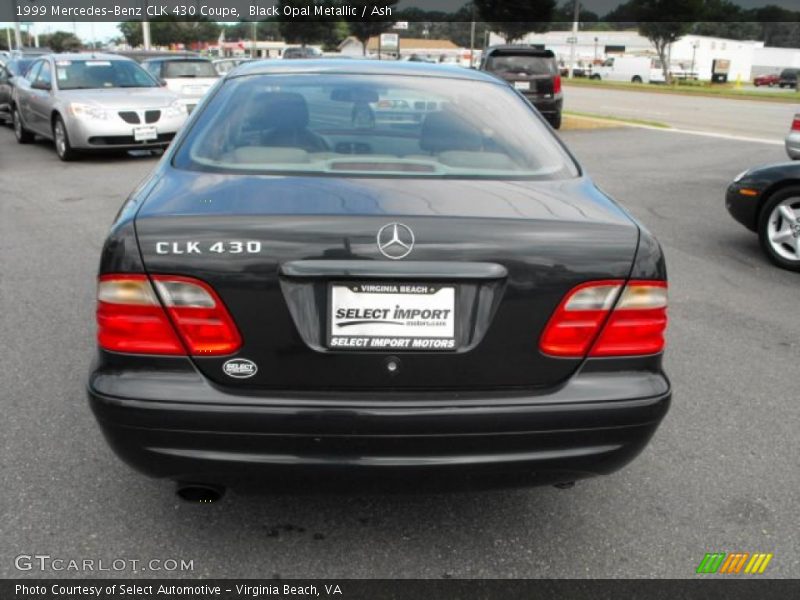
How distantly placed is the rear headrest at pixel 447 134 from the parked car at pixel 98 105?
9490 mm

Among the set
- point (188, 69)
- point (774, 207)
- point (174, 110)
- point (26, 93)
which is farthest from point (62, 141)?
point (774, 207)

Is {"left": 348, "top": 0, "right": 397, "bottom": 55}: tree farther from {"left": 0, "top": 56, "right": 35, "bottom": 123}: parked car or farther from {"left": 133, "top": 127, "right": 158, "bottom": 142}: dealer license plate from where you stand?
{"left": 133, "top": 127, "right": 158, "bottom": 142}: dealer license plate

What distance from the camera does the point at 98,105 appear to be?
11.4m

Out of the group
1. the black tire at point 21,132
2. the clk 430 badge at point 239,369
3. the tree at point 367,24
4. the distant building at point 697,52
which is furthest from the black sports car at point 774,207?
the distant building at point 697,52

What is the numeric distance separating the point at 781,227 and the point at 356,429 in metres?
5.46

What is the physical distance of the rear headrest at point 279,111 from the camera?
305cm

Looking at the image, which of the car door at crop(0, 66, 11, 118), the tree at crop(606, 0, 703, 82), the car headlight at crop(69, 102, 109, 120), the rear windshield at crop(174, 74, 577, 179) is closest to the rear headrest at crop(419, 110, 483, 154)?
the rear windshield at crop(174, 74, 577, 179)

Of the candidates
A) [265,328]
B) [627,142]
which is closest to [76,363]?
[265,328]

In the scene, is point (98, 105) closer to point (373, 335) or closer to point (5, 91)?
point (5, 91)

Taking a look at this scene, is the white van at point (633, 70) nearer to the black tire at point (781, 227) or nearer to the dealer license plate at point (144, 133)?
the dealer license plate at point (144, 133)

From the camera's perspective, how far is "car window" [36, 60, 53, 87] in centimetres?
1230

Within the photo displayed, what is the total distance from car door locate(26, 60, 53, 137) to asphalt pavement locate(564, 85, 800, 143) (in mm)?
13635

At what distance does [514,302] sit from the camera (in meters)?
2.25

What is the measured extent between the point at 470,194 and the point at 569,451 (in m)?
0.85
